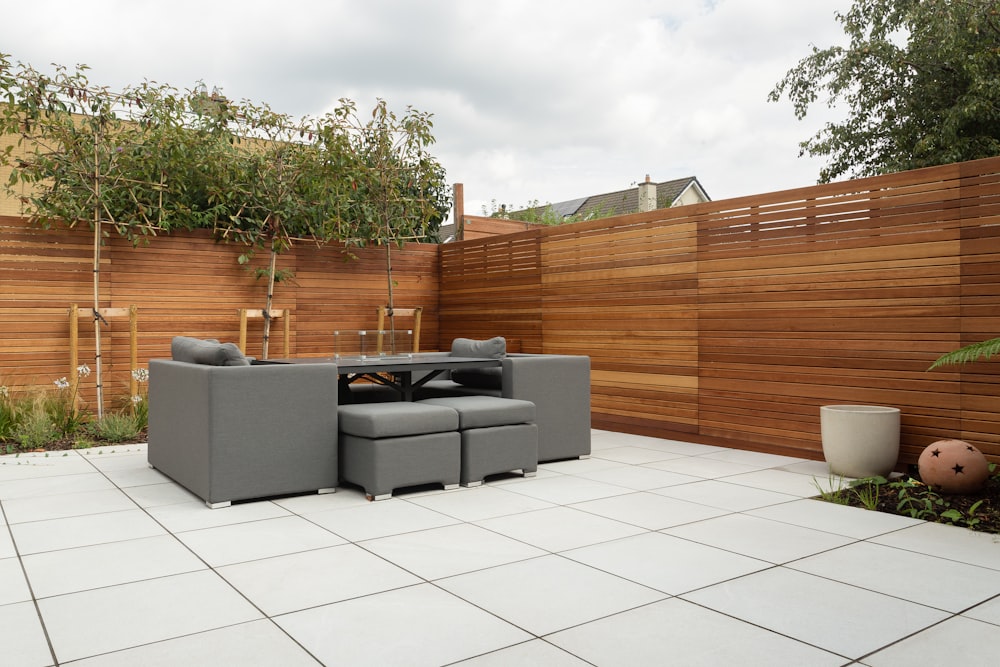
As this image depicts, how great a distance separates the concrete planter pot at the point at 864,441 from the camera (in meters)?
4.58

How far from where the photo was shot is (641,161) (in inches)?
882

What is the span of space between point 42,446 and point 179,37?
222 inches

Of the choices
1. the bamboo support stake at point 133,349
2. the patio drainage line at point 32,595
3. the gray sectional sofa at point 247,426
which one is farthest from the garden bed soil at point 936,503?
the bamboo support stake at point 133,349

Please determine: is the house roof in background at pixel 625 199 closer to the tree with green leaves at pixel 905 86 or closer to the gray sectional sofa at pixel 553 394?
the tree with green leaves at pixel 905 86

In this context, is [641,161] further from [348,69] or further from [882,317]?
[882,317]

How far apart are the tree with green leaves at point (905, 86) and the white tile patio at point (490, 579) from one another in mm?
8886

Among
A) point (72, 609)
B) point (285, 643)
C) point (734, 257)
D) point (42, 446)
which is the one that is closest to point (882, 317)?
point (734, 257)

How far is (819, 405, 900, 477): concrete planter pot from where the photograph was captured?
15.0 ft

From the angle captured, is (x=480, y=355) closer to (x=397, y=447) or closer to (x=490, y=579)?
(x=397, y=447)

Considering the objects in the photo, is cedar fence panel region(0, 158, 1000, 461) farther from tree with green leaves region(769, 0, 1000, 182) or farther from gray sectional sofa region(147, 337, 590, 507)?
tree with green leaves region(769, 0, 1000, 182)

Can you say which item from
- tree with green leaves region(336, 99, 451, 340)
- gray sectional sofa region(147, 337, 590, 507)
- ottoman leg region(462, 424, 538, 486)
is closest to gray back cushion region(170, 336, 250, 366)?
gray sectional sofa region(147, 337, 590, 507)

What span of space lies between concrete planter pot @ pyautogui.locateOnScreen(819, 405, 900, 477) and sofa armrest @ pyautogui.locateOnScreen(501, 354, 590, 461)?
165cm

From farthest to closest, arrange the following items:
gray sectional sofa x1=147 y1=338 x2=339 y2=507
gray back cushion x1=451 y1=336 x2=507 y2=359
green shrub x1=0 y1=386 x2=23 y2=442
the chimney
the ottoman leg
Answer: the chimney
green shrub x1=0 y1=386 x2=23 y2=442
gray back cushion x1=451 y1=336 x2=507 y2=359
the ottoman leg
gray sectional sofa x1=147 y1=338 x2=339 y2=507

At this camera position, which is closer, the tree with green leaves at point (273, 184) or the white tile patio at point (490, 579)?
the white tile patio at point (490, 579)
